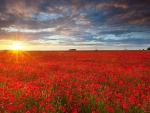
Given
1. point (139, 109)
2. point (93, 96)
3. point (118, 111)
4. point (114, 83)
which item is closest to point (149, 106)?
point (139, 109)

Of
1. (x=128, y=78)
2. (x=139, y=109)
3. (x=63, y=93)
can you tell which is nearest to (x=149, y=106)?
(x=139, y=109)

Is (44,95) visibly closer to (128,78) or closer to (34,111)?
(34,111)

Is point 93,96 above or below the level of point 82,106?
above

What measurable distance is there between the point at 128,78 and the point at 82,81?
3.52 m

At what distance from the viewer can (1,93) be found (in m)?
5.72

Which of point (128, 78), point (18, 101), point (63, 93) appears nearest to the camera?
point (18, 101)

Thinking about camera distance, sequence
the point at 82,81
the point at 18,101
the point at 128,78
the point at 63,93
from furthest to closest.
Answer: the point at 128,78 → the point at 82,81 → the point at 63,93 → the point at 18,101

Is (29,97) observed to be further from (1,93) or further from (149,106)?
(149,106)

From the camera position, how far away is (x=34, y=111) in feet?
13.9

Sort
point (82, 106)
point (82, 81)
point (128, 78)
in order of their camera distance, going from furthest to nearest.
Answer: point (128, 78), point (82, 81), point (82, 106)

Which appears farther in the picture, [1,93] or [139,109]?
[1,93]

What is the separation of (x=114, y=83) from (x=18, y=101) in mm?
5770

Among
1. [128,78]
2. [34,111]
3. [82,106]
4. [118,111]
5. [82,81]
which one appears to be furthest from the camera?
[128,78]

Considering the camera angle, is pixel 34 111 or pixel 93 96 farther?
pixel 93 96
